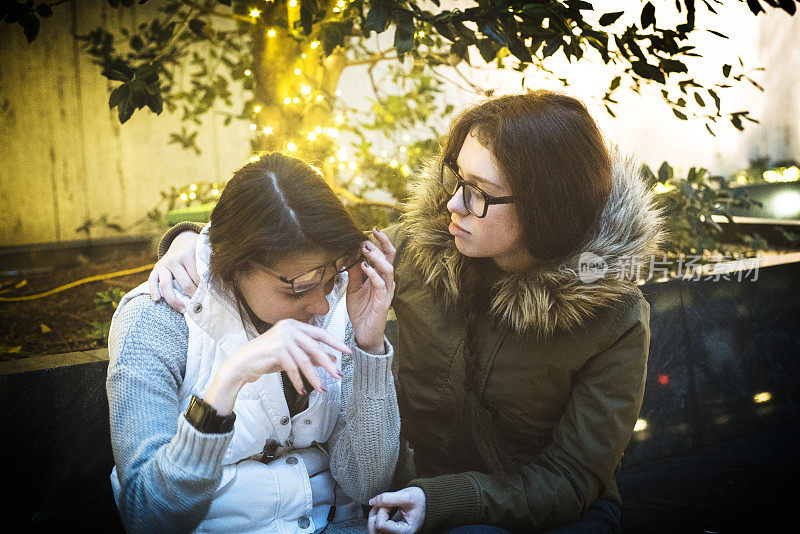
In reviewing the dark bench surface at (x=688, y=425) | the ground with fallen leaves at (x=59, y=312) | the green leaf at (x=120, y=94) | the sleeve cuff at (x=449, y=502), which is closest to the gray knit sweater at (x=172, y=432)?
the sleeve cuff at (x=449, y=502)

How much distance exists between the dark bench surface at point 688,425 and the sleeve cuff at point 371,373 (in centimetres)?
107

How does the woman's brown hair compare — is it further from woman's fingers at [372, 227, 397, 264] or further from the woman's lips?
the woman's lips

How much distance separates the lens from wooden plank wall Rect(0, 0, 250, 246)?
14.2 ft

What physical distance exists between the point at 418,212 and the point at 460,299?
40 cm

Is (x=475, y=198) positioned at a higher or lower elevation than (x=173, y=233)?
higher

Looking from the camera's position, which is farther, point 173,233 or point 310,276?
point 173,233

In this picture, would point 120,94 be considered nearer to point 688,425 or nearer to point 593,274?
point 593,274

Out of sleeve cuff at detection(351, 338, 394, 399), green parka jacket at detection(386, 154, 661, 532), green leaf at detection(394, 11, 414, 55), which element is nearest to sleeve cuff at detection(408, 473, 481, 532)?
green parka jacket at detection(386, 154, 661, 532)

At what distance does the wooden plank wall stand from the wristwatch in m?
2.92

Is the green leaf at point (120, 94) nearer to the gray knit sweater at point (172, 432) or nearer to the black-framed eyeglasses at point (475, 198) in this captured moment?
the gray knit sweater at point (172, 432)

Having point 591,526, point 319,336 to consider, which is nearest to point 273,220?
point 319,336

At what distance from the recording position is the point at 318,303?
1667 mm

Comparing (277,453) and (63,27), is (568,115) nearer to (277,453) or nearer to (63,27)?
(277,453)

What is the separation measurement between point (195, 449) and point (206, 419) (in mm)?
74
